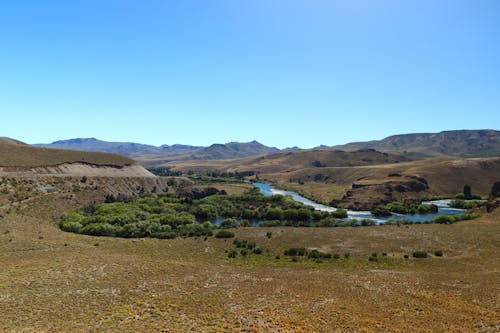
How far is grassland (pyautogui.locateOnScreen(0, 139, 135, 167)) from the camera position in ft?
359

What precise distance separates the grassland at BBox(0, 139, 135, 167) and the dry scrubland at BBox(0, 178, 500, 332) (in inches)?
2290

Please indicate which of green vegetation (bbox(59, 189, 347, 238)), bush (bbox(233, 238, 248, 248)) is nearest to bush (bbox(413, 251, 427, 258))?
bush (bbox(233, 238, 248, 248))

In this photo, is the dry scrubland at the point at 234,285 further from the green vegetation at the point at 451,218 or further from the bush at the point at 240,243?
the green vegetation at the point at 451,218

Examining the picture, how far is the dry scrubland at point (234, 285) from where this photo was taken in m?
27.2

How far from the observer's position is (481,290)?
35.4m

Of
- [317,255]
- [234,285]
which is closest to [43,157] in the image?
[317,255]

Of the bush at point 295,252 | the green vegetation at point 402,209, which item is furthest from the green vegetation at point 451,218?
the bush at point 295,252

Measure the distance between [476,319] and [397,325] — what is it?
26.0ft

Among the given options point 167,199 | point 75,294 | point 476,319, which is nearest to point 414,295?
point 476,319

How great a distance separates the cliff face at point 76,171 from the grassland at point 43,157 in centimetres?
244

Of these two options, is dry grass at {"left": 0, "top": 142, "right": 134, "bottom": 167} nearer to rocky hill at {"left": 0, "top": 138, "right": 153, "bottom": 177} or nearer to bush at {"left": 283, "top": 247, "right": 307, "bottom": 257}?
rocky hill at {"left": 0, "top": 138, "right": 153, "bottom": 177}

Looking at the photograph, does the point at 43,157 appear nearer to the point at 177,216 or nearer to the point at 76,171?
the point at 76,171

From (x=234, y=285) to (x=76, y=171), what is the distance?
357ft

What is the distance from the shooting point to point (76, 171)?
4815 inches
